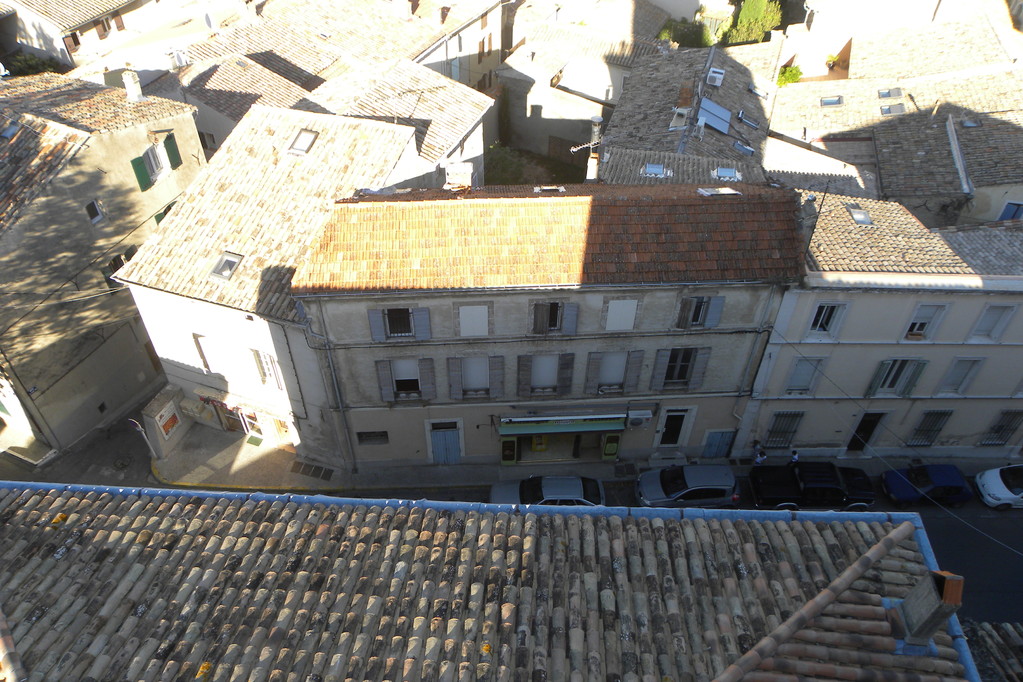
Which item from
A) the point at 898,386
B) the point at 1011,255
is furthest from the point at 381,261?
the point at 1011,255

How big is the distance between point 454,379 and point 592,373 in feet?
16.7

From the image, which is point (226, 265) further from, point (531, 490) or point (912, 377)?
point (912, 377)

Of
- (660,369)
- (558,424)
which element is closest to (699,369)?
(660,369)

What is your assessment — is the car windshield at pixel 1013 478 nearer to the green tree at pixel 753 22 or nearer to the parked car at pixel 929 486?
the parked car at pixel 929 486

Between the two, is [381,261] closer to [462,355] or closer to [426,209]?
[426,209]

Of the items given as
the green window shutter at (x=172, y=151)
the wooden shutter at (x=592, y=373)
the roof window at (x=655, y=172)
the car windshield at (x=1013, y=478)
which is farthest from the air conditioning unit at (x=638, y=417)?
the green window shutter at (x=172, y=151)

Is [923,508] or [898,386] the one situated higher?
[898,386]

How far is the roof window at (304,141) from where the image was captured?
90.6ft

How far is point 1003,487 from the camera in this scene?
2742 cm

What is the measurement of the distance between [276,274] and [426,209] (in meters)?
6.06

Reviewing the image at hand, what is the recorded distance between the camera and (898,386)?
1072 inches

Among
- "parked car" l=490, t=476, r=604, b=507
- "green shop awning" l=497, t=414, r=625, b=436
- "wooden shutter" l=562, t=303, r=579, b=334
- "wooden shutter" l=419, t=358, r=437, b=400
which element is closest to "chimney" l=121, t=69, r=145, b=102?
"wooden shutter" l=419, t=358, r=437, b=400

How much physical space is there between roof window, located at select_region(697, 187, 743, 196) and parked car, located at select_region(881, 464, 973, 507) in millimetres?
13527

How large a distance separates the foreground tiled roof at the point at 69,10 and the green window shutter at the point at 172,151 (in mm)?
23123
